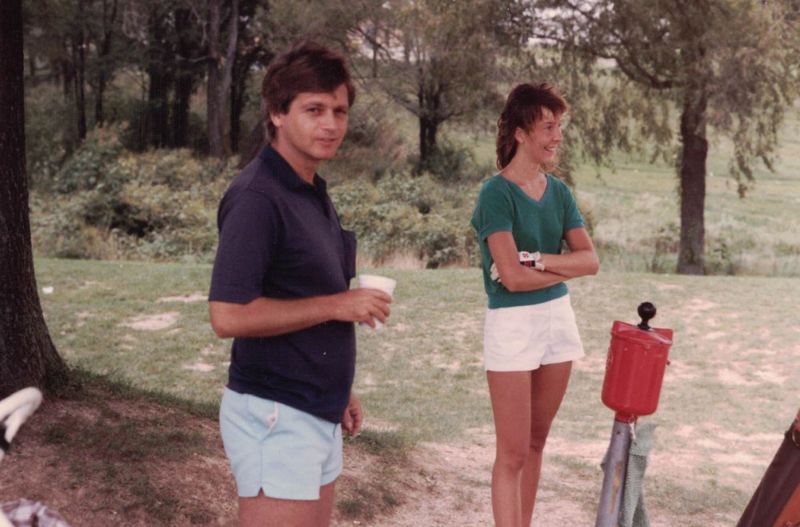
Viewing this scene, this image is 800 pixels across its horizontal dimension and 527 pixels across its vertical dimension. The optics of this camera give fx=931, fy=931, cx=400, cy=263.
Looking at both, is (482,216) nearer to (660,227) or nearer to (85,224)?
(85,224)

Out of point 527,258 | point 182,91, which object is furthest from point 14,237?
point 182,91

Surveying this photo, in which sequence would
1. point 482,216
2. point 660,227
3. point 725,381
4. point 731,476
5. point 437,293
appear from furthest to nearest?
point 660,227 < point 437,293 < point 725,381 < point 731,476 < point 482,216

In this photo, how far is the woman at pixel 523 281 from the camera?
3193 millimetres

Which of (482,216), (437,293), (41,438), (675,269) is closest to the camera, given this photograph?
(482,216)

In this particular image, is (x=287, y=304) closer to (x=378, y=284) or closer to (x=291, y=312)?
(x=291, y=312)

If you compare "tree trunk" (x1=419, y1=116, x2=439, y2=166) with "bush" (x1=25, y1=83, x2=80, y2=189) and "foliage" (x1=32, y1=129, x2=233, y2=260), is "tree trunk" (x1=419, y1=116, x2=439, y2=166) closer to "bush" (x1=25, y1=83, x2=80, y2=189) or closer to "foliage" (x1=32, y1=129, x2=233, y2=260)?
"foliage" (x1=32, y1=129, x2=233, y2=260)

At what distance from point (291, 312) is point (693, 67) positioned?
15.4 m

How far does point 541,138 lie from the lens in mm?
3266

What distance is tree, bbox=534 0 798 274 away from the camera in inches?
608

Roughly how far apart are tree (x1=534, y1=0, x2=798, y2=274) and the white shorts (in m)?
13.3

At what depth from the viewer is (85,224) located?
19.7 m

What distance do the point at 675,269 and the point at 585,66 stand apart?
421cm

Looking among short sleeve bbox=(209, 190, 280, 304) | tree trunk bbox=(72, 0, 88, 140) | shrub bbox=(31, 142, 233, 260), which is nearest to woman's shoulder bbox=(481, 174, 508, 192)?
short sleeve bbox=(209, 190, 280, 304)

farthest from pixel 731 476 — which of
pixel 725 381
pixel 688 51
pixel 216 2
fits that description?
pixel 216 2
